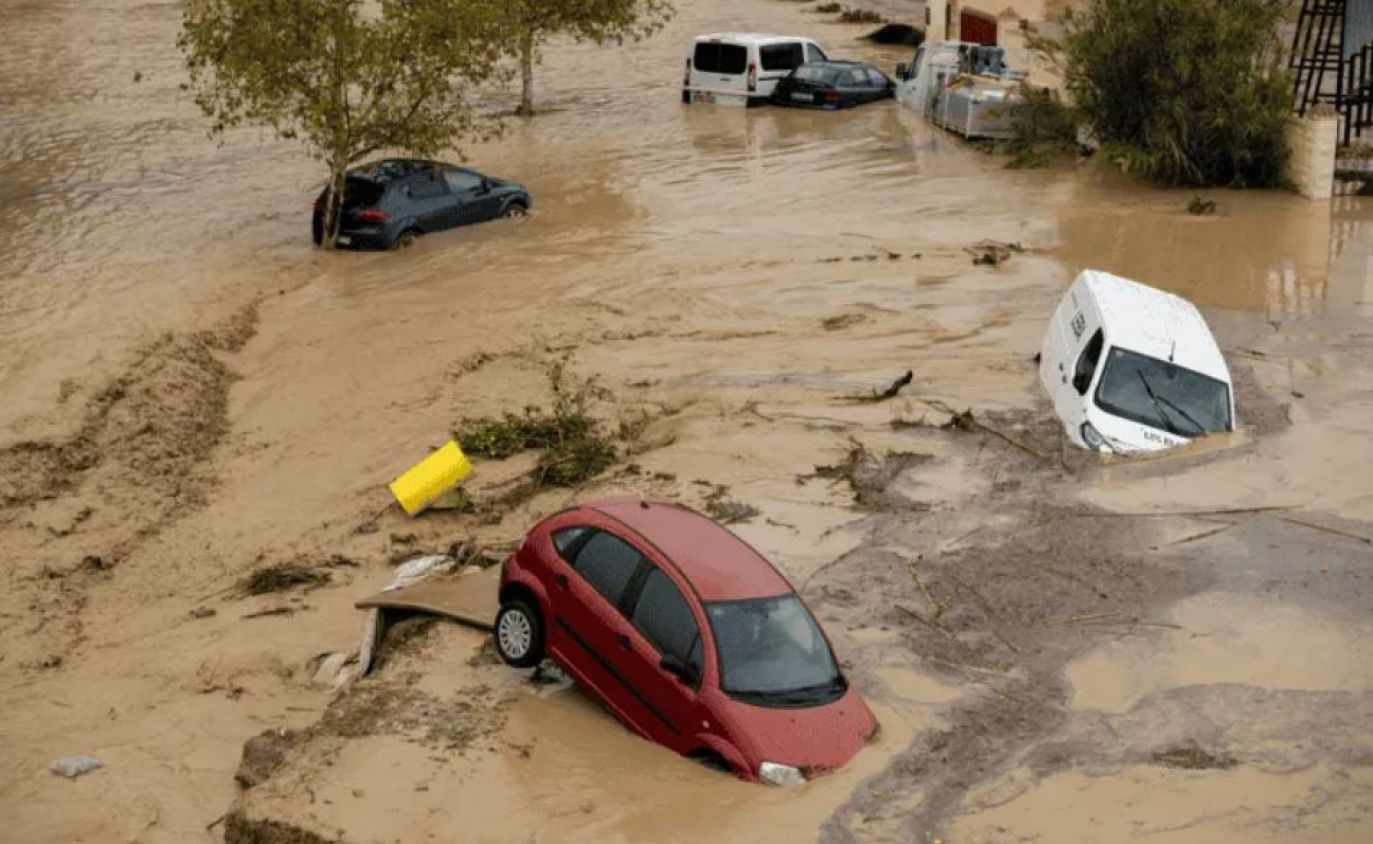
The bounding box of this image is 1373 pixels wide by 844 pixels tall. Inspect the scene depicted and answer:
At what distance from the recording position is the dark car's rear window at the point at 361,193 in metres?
26.8

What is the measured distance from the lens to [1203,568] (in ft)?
48.2

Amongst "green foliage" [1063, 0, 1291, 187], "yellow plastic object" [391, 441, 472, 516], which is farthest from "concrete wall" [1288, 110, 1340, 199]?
"yellow plastic object" [391, 441, 472, 516]

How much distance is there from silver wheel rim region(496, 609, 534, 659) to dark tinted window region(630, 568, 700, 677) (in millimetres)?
990

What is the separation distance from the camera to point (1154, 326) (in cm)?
1795

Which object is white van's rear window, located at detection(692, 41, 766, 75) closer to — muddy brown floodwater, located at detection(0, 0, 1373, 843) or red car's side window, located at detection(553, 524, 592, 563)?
muddy brown floodwater, located at detection(0, 0, 1373, 843)

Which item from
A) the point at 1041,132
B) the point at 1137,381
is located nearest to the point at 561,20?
the point at 1041,132

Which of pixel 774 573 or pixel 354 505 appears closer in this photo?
pixel 774 573

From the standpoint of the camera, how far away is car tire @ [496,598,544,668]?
12.4 metres

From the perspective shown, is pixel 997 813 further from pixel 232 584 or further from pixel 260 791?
pixel 232 584

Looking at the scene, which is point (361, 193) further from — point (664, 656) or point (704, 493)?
point (664, 656)

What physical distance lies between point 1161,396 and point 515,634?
7572 millimetres

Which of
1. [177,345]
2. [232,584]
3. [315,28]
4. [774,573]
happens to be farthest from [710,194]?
[774,573]

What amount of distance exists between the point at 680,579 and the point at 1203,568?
504cm

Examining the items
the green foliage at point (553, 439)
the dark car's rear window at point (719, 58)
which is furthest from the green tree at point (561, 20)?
the green foliage at point (553, 439)
